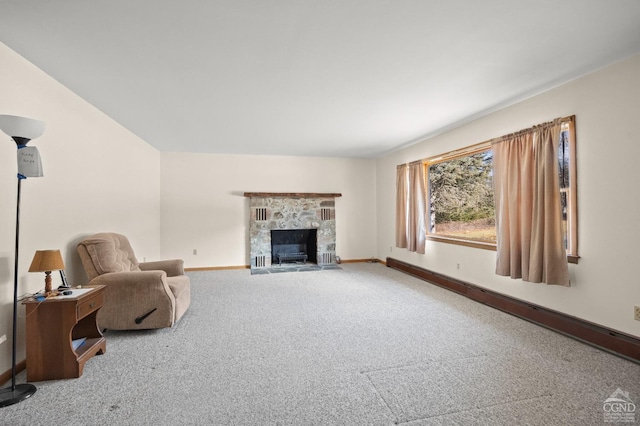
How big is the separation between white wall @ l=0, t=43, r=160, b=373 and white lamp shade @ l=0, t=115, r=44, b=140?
0.49 metres

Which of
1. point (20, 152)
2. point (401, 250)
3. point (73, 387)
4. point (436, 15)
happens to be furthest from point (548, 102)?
point (73, 387)

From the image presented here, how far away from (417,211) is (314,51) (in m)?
3.58

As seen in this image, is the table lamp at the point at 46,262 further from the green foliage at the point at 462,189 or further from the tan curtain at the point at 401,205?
the tan curtain at the point at 401,205

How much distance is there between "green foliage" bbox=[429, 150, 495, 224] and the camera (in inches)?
161

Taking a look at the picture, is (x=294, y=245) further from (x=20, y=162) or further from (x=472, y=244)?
(x=20, y=162)

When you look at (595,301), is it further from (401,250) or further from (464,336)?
(401,250)

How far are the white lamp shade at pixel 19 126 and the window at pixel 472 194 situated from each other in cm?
438

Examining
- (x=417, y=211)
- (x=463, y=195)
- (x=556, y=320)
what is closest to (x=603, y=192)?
(x=556, y=320)

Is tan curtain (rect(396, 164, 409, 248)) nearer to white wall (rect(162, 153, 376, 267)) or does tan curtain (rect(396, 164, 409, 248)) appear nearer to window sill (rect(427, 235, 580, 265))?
window sill (rect(427, 235, 580, 265))

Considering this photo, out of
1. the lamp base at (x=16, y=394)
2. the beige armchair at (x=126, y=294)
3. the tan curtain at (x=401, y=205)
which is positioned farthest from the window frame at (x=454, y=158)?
the lamp base at (x=16, y=394)

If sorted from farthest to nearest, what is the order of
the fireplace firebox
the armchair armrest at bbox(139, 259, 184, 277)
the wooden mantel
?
the fireplace firebox, the wooden mantel, the armchair armrest at bbox(139, 259, 184, 277)

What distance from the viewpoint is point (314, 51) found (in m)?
2.32
